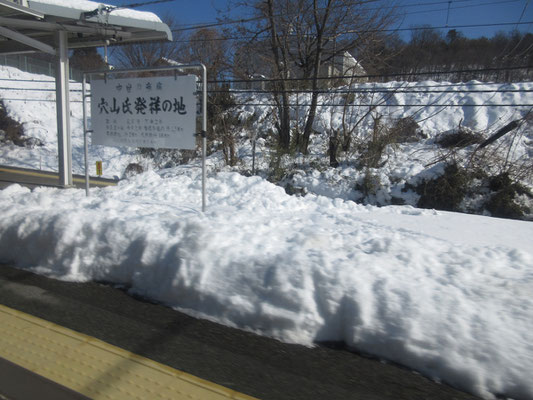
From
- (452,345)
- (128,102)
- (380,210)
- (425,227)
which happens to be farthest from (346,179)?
(452,345)

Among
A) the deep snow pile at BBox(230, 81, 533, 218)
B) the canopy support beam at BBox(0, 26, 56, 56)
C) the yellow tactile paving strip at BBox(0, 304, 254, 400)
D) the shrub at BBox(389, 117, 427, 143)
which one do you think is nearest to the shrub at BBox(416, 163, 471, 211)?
the deep snow pile at BBox(230, 81, 533, 218)

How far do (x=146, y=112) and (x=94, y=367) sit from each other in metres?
4.36

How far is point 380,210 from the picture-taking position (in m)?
6.86

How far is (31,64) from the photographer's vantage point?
33844 millimetres

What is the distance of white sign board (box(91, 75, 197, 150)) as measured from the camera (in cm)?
562

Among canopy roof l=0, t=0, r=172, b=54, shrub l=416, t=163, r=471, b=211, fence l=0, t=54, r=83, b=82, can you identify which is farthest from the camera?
fence l=0, t=54, r=83, b=82

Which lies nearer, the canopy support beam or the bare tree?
the canopy support beam

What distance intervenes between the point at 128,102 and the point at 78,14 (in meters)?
3.31

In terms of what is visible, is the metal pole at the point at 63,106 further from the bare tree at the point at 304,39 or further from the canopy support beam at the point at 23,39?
the bare tree at the point at 304,39

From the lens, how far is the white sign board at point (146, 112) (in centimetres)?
562

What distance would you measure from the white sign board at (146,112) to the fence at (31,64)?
30406mm

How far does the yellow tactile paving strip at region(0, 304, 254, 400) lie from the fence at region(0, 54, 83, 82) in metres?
34.7

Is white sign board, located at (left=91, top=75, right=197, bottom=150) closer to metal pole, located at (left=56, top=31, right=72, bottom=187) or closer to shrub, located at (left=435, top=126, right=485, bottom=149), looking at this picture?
metal pole, located at (left=56, top=31, right=72, bottom=187)

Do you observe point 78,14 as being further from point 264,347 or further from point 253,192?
point 264,347
